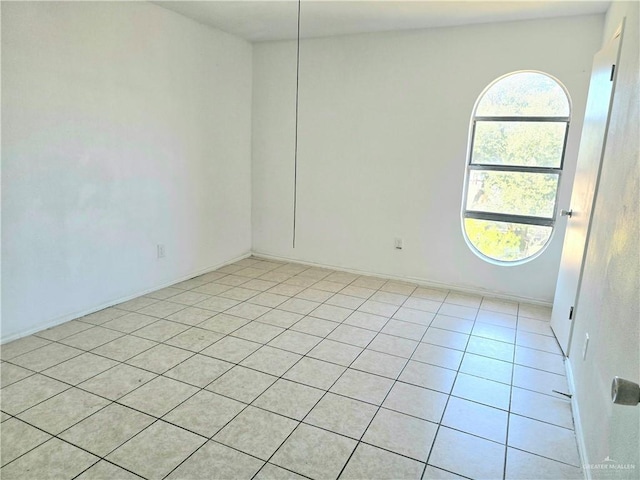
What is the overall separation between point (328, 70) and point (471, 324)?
2.79 metres

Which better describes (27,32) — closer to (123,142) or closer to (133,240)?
(123,142)

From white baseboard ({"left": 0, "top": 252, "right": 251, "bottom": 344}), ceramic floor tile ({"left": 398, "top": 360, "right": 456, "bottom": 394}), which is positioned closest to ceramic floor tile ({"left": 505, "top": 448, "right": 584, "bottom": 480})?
ceramic floor tile ({"left": 398, "top": 360, "right": 456, "bottom": 394})

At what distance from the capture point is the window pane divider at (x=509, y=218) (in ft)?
11.8

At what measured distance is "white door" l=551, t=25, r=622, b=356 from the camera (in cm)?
236

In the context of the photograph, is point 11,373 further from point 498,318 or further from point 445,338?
point 498,318

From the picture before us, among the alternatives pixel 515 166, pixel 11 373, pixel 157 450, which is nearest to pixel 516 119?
pixel 515 166

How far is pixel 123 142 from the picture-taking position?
3.23 metres

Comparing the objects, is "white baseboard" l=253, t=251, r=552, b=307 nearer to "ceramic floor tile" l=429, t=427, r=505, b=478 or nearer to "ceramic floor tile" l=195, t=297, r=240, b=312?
"ceramic floor tile" l=195, t=297, r=240, b=312

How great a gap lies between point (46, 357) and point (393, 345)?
85.2 inches

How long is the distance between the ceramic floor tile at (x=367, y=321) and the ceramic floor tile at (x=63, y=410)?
173cm

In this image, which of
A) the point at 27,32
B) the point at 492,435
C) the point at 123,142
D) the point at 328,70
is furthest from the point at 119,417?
the point at 328,70

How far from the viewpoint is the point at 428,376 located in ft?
8.03

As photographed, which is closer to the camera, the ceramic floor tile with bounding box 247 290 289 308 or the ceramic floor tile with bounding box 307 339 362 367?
the ceramic floor tile with bounding box 307 339 362 367

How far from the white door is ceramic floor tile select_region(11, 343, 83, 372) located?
304 cm
